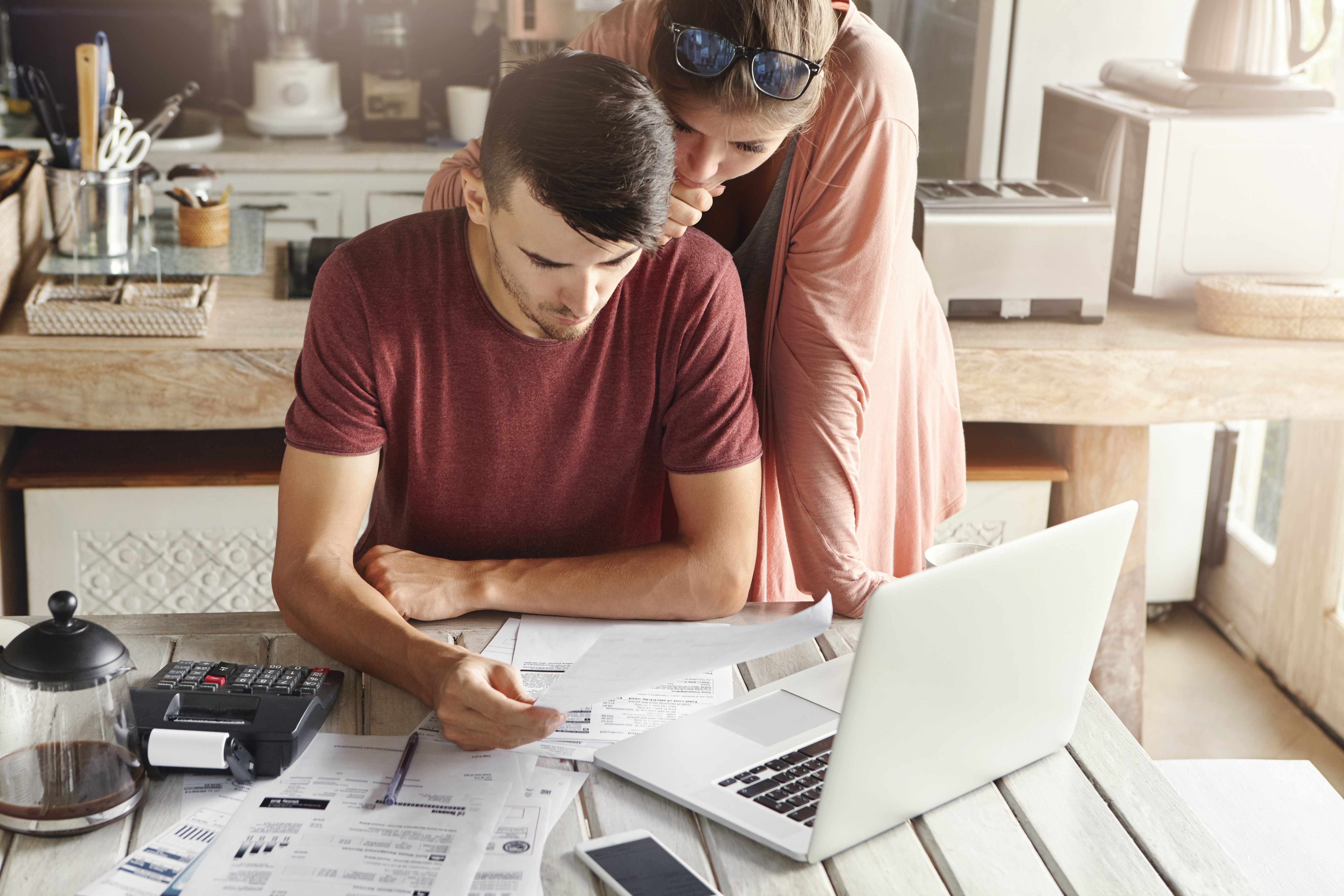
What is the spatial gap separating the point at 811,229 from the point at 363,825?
2.56 feet

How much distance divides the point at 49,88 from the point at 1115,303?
1.94 meters

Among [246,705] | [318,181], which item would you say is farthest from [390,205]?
[246,705]

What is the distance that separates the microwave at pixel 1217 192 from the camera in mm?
2152

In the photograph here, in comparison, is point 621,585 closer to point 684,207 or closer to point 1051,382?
point 684,207

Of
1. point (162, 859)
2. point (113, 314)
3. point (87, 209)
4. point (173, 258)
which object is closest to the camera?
point (162, 859)

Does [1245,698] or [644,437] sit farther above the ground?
[644,437]

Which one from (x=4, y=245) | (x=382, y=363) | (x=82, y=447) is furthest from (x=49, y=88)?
(x=382, y=363)

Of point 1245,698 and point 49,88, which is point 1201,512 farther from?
point 49,88

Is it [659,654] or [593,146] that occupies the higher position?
[593,146]

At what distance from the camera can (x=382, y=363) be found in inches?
48.7

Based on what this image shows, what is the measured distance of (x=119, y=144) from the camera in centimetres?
208

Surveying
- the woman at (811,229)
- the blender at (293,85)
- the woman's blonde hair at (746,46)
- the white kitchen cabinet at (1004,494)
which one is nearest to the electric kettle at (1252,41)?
the white kitchen cabinet at (1004,494)

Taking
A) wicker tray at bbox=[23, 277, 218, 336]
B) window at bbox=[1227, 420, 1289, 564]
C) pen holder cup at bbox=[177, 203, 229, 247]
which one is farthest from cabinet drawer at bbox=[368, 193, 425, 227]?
window at bbox=[1227, 420, 1289, 564]

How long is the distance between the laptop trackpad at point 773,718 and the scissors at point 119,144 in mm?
1584
